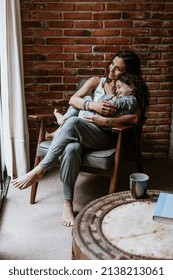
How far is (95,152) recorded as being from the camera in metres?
2.34

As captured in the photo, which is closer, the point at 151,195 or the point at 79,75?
the point at 151,195

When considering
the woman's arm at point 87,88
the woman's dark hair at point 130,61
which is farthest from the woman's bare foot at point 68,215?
the woman's dark hair at point 130,61

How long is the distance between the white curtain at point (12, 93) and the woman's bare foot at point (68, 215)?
2.39ft

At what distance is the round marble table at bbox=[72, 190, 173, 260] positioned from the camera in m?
1.27

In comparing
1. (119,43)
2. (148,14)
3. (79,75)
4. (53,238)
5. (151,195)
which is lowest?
(53,238)

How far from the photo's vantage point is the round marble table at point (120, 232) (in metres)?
1.27

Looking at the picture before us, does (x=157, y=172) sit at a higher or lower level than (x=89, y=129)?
lower

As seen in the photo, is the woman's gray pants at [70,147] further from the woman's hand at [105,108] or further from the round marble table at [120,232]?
the round marble table at [120,232]

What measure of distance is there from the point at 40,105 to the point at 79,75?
0.44 m

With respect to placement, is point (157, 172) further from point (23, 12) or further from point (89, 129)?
point (23, 12)

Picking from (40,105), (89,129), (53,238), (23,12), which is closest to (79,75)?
(40,105)

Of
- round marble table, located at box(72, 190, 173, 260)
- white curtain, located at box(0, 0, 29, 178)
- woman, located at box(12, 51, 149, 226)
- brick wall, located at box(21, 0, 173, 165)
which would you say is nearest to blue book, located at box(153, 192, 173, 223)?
round marble table, located at box(72, 190, 173, 260)

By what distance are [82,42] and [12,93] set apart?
0.79 metres

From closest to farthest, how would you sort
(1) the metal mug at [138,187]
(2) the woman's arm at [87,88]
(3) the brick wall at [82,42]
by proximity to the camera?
(1) the metal mug at [138,187] < (2) the woman's arm at [87,88] < (3) the brick wall at [82,42]
